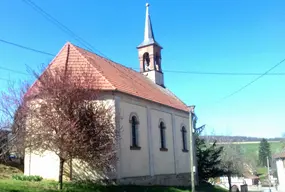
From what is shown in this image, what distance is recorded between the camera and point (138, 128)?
78.2 ft

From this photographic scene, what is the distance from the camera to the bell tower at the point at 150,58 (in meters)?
35.8

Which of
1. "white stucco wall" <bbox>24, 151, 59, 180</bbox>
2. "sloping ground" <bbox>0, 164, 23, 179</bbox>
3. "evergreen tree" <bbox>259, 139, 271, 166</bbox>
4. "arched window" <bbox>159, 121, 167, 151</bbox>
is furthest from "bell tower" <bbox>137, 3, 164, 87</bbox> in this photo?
"evergreen tree" <bbox>259, 139, 271, 166</bbox>

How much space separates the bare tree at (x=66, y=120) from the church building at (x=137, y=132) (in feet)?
6.10

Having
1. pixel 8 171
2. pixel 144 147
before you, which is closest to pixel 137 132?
pixel 144 147

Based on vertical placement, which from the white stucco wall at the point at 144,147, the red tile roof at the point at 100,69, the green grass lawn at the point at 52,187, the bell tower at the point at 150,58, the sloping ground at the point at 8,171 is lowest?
the green grass lawn at the point at 52,187

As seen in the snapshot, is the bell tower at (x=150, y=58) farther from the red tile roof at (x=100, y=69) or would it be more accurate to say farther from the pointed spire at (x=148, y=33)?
the red tile roof at (x=100, y=69)

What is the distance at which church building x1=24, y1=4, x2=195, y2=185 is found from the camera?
21438 millimetres

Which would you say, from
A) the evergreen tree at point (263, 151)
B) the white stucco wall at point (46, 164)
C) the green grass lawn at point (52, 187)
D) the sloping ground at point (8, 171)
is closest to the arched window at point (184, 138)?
the green grass lawn at point (52, 187)

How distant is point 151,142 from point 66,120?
32.0 ft

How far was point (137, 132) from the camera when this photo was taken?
935 inches

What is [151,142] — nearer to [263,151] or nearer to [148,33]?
[148,33]

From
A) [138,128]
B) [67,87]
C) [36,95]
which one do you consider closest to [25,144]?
[36,95]

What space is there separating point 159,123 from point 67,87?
453 inches

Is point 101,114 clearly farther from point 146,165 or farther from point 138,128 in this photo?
point 146,165
